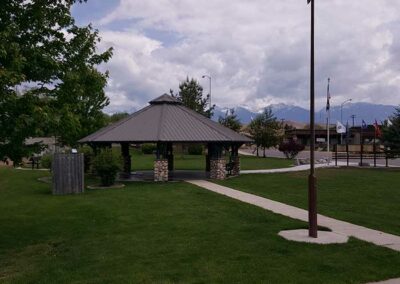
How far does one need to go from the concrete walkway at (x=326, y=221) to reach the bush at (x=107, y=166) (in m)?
4.94

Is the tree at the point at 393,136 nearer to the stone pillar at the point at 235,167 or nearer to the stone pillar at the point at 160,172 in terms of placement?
the stone pillar at the point at 235,167

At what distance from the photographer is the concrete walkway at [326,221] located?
10305 mm

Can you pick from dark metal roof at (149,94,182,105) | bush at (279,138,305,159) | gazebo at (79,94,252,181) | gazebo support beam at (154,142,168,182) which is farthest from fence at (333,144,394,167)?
gazebo support beam at (154,142,168,182)

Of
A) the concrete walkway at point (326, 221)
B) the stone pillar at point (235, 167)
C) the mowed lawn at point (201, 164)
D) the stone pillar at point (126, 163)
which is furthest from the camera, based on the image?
the mowed lawn at point (201, 164)

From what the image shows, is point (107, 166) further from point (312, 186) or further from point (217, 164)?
point (312, 186)

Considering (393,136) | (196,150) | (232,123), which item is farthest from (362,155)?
(196,150)

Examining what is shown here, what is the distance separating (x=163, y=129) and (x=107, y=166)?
429 centimetres

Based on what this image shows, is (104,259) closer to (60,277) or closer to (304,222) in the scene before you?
(60,277)

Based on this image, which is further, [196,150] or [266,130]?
[196,150]

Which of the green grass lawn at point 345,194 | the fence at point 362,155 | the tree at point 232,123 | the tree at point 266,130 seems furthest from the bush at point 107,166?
the tree at point 232,123

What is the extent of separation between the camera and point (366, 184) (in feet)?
77.8

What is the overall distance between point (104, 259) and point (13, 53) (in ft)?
12.7

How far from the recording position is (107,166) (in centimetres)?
2367

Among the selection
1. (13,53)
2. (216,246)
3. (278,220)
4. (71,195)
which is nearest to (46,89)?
(13,53)
